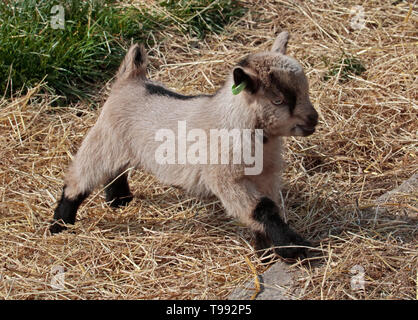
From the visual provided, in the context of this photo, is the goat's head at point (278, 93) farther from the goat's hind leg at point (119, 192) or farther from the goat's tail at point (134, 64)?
the goat's hind leg at point (119, 192)

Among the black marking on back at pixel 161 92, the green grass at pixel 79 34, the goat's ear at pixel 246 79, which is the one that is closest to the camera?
the goat's ear at pixel 246 79

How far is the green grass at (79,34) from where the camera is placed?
6672mm

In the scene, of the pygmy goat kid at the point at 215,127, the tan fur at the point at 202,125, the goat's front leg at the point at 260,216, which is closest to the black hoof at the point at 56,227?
the pygmy goat kid at the point at 215,127

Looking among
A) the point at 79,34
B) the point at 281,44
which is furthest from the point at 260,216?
the point at 79,34

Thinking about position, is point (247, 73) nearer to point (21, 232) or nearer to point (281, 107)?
point (281, 107)

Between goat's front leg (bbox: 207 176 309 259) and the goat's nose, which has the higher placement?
the goat's nose

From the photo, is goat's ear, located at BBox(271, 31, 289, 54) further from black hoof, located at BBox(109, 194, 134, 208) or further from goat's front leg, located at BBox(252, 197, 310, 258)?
black hoof, located at BBox(109, 194, 134, 208)

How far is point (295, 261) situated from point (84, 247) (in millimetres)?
1535

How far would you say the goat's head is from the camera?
4156 millimetres

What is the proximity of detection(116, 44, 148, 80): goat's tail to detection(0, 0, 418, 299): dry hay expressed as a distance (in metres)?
1.02

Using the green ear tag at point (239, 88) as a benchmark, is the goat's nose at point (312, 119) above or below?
below

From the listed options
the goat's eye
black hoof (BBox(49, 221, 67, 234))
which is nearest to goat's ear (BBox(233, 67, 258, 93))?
the goat's eye

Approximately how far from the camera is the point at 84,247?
4.76m

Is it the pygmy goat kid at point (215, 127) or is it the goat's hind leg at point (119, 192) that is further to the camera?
the goat's hind leg at point (119, 192)
